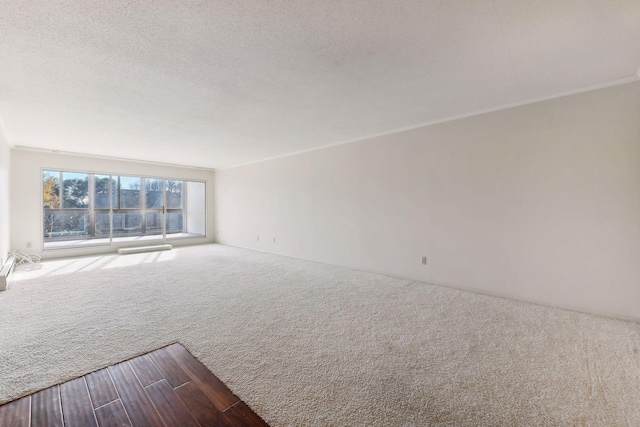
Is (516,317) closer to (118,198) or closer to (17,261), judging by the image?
(17,261)

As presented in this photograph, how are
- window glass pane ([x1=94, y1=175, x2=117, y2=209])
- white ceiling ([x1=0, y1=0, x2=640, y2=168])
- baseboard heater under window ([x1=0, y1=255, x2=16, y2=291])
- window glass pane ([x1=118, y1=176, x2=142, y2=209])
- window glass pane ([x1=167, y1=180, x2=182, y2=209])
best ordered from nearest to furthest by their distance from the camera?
white ceiling ([x1=0, y1=0, x2=640, y2=168]) → baseboard heater under window ([x1=0, y1=255, x2=16, y2=291]) → window glass pane ([x1=94, y1=175, x2=117, y2=209]) → window glass pane ([x1=118, y1=176, x2=142, y2=209]) → window glass pane ([x1=167, y1=180, x2=182, y2=209])

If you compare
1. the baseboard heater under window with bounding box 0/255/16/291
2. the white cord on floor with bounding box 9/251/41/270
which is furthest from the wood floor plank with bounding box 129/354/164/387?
the white cord on floor with bounding box 9/251/41/270

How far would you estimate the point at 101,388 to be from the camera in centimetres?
160

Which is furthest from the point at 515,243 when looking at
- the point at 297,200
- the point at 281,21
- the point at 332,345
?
the point at 297,200

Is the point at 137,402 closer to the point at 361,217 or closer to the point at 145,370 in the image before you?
the point at 145,370

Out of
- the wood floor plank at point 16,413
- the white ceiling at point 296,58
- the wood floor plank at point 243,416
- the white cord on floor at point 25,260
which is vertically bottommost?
the wood floor plank at point 243,416

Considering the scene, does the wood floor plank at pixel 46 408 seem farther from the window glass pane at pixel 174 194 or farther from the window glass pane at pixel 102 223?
the window glass pane at pixel 174 194

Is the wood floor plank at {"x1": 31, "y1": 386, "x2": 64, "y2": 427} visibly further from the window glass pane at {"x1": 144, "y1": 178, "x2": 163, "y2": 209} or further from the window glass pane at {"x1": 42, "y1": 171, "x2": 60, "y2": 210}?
the window glass pane at {"x1": 144, "y1": 178, "x2": 163, "y2": 209}

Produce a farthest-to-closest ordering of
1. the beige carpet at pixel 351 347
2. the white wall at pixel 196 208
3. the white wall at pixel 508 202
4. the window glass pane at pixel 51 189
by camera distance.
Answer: the white wall at pixel 196 208 < the window glass pane at pixel 51 189 < the white wall at pixel 508 202 < the beige carpet at pixel 351 347

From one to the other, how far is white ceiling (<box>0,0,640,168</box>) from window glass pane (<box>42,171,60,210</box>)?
2.54m

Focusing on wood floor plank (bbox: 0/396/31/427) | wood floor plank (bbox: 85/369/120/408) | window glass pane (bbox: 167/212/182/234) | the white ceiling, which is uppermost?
the white ceiling

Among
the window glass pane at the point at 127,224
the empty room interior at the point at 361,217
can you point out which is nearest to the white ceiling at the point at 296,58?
the empty room interior at the point at 361,217

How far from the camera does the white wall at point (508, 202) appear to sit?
257 centimetres

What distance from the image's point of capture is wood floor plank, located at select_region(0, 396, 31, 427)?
133 cm
